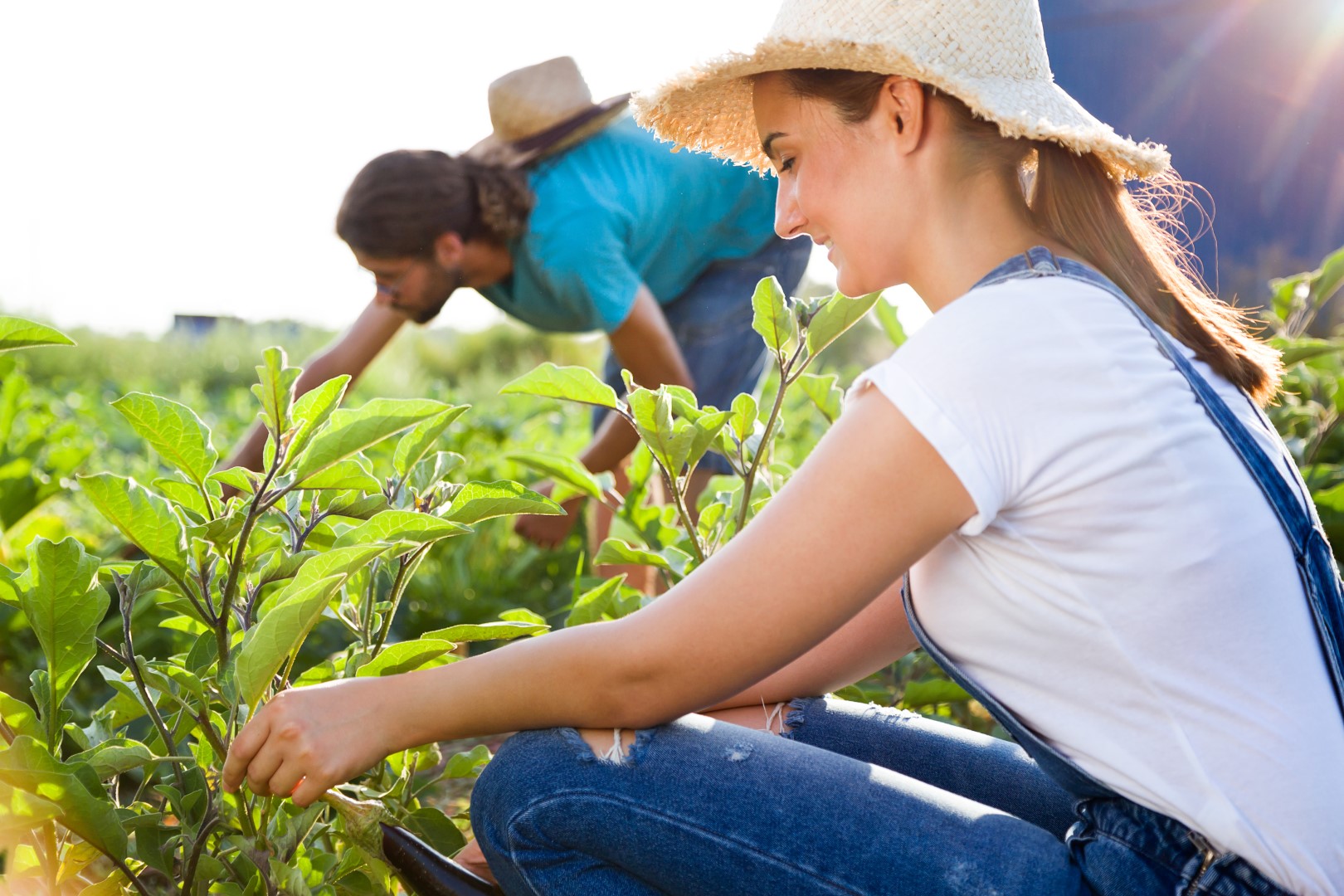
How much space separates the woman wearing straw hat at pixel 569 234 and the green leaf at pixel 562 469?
1037 millimetres

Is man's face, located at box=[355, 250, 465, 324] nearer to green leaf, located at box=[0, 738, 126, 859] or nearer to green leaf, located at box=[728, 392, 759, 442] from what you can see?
green leaf, located at box=[728, 392, 759, 442]

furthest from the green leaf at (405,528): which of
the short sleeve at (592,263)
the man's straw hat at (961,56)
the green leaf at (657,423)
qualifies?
the short sleeve at (592,263)

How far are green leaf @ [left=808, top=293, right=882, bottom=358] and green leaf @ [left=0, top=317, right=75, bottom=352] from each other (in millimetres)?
872

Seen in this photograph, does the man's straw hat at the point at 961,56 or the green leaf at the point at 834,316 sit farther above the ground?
the man's straw hat at the point at 961,56

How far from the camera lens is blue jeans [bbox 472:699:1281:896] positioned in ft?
3.43

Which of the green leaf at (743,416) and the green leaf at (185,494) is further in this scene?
the green leaf at (743,416)

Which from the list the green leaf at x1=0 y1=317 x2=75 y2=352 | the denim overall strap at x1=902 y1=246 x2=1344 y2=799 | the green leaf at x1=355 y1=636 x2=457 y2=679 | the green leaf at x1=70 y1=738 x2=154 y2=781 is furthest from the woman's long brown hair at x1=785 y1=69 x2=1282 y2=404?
the green leaf at x1=70 y1=738 x2=154 y2=781

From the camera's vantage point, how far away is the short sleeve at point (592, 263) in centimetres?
267

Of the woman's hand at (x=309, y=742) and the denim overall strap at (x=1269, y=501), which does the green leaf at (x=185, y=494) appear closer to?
the woman's hand at (x=309, y=742)

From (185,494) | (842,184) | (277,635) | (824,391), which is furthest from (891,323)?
(277,635)


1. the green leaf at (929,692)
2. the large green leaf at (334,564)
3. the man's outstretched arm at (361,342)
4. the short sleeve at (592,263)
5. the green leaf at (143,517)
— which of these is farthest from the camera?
the man's outstretched arm at (361,342)

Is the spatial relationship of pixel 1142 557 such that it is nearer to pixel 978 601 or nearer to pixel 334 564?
pixel 978 601

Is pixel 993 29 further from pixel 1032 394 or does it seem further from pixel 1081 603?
pixel 1081 603

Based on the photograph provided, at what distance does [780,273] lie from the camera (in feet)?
10.3
